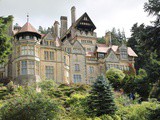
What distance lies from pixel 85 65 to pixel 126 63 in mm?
8407

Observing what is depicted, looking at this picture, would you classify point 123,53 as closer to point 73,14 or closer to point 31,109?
point 73,14

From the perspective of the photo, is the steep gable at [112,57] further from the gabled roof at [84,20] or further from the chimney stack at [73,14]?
the chimney stack at [73,14]

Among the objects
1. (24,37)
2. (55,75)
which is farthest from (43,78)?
(24,37)

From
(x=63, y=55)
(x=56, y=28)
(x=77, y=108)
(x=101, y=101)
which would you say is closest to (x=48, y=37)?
(x=63, y=55)

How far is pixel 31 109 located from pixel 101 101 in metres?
9.46

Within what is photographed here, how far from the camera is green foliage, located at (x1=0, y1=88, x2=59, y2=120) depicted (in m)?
16.6

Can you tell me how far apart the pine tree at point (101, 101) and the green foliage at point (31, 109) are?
25.2ft

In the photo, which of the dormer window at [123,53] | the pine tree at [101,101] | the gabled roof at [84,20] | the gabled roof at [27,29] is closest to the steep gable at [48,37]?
the gabled roof at [27,29]

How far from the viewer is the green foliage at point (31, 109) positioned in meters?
16.6

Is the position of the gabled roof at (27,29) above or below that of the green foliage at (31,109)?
above

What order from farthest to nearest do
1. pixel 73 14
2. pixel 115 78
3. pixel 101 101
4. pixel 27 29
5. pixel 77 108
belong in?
pixel 73 14 → pixel 115 78 → pixel 27 29 → pixel 101 101 → pixel 77 108

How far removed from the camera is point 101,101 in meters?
25.1

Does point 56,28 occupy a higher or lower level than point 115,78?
higher

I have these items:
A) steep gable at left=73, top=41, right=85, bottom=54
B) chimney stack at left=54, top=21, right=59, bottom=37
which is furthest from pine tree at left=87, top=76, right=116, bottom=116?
chimney stack at left=54, top=21, right=59, bottom=37
